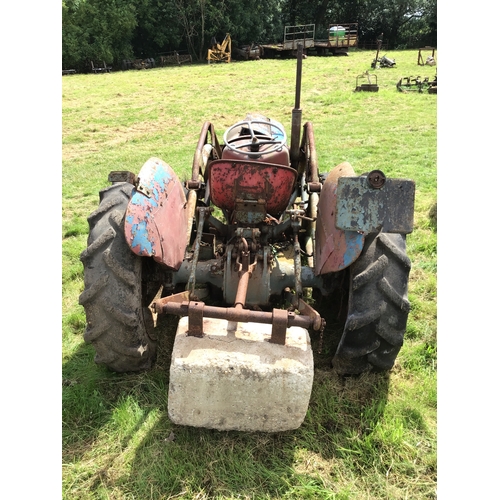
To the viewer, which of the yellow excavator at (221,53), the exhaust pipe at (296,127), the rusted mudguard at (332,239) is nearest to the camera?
the rusted mudguard at (332,239)

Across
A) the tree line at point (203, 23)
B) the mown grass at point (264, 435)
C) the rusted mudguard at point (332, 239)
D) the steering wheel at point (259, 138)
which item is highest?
the tree line at point (203, 23)

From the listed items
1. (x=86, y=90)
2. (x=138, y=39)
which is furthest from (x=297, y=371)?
(x=138, y=39)

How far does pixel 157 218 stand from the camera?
97.6 inches

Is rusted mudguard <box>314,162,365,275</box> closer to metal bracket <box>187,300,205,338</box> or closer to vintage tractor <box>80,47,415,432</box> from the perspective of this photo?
vintage tractor <box>80,47,415,432</box>

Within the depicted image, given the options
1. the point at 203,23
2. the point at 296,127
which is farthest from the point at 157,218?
the point at 203,23

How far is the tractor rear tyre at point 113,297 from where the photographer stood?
2.32m

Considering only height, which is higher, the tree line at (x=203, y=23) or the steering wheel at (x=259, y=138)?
the tree line at (x=203, y=23)

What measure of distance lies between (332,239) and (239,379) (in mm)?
934

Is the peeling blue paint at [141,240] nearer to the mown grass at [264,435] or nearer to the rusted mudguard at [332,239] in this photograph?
the mown grass at [264,435]

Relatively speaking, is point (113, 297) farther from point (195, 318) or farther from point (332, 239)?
point (332, 239)

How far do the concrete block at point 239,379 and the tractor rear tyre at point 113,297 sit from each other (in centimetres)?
39

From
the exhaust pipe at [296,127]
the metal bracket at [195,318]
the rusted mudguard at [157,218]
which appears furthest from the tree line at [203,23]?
the metal bracket at [195,318]

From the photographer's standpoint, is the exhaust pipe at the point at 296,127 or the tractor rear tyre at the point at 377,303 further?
the exhaust pipe at the point at 296,127

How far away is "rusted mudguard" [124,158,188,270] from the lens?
2.31 m
